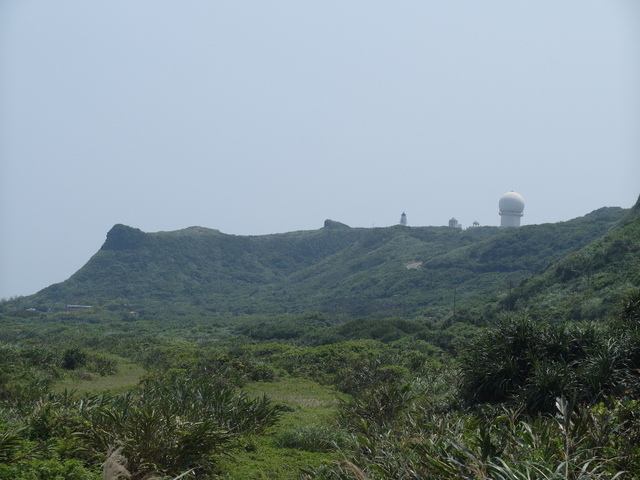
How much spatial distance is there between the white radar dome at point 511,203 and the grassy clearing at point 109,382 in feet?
210

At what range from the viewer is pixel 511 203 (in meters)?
78.9

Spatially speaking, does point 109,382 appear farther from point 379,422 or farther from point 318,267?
point 318,267

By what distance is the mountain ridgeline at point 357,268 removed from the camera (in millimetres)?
41906

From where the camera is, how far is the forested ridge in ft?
18.4

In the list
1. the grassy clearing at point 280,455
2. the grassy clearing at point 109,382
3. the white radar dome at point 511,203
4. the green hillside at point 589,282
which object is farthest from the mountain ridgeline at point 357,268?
the grassy clearing at point 109,382

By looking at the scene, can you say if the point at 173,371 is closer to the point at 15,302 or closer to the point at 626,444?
the point at 626,444

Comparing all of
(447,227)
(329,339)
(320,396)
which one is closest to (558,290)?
(329,339)

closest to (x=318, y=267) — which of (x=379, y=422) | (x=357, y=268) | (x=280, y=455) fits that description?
(x=357, y=268)

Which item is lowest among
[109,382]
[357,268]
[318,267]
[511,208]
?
[109,382]

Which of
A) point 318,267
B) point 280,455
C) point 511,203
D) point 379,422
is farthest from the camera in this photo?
point 318,267

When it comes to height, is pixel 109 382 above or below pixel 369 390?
below

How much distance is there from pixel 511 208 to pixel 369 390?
7268cm

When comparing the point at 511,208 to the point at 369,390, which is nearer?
the point at 369,390

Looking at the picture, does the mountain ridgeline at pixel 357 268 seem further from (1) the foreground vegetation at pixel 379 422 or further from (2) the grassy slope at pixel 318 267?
(1) the foreground vegetation at pixel 379 422
